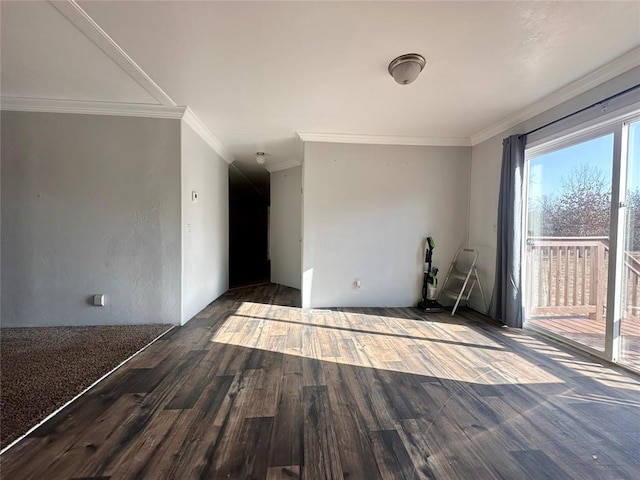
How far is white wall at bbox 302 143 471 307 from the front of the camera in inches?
159

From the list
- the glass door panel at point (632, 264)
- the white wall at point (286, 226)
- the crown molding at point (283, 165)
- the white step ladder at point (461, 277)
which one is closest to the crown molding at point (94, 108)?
the crown molding at point (283, 165)

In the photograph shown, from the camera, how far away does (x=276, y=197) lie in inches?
230

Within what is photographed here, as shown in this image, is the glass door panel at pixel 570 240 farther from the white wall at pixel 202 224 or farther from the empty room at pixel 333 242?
the white wall at pixel 202 224

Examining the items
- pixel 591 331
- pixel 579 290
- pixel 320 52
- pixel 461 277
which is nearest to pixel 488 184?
pixel 461 277

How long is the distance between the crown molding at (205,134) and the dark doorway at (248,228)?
195 centimetres

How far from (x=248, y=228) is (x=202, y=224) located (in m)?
5.35

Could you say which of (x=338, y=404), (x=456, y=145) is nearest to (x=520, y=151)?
(x=456, y=145)

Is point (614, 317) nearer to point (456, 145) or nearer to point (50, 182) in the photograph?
point (456, 145)

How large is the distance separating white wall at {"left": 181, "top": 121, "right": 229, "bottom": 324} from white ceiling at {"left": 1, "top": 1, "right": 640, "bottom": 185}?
2.20ft

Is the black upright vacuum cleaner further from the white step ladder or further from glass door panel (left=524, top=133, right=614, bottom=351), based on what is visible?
glass door panel (left=524, top=133, right=614, bottom=351)

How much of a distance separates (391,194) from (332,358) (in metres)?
2.62

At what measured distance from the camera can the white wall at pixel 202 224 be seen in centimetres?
333

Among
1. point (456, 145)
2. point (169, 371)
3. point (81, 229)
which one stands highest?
point (456, 145)

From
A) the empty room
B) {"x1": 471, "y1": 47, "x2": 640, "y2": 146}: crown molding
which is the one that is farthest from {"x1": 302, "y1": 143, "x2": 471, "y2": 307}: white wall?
{"x1": 471, "y1": 47, "x2": 640, "y2": 146}: crown molding
